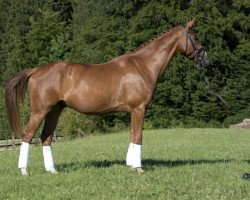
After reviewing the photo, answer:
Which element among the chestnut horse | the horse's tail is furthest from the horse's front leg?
the horse's tail

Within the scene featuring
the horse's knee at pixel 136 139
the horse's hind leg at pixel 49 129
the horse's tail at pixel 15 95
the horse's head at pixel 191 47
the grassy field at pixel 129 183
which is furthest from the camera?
the horse's head at pixel 191 47

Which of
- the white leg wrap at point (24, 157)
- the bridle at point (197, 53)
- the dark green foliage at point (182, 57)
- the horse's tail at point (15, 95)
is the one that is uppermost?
the bridle at point (197, 53)

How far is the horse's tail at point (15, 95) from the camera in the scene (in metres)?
10.7

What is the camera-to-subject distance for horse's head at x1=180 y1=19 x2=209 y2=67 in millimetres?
10953

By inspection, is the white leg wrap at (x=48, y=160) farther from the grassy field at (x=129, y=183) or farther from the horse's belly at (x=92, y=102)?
the horse's belly at (x=92, y=102)

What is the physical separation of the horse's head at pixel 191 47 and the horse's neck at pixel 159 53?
185 millimetres

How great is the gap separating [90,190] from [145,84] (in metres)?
3.03

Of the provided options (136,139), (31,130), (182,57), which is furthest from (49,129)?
(182,57)

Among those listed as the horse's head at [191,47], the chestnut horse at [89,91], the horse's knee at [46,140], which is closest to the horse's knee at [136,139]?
the chestnut horse at [89,91]

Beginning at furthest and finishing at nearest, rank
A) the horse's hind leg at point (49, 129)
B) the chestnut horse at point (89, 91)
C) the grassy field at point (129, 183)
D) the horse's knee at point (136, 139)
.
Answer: the horse's hind leg at point (49, 129), the horse's knee at point (136, 139), the chestnut horse at point (89, 91), the grassy field at point (129, 183)

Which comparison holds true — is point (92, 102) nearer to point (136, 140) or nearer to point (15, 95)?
point (136, 140)

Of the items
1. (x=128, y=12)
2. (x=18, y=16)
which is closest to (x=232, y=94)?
(x=128, y=12)

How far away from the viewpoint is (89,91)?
10.4 metres

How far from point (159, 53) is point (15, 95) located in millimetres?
3357
